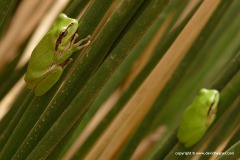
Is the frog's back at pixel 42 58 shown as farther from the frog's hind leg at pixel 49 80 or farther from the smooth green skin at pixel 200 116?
the smooth green skin at pixel 200 116

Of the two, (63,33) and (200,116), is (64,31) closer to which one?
(63,33)

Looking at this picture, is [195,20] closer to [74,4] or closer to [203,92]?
[203,92]

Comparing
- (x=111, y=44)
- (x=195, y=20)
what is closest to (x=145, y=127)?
(x=195, y=20)

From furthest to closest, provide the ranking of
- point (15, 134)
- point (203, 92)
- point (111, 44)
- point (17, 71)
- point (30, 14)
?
point (30, 14), point (17, 71), point (203, 92), point (15, 134), point (111, 44)

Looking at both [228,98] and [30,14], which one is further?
[30,14]

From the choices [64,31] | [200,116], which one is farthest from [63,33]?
[200,116]

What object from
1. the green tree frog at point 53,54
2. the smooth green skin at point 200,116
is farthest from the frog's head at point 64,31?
the smooth green skin at point 200,116

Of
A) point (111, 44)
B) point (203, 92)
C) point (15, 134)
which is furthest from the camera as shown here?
point (203, 92)

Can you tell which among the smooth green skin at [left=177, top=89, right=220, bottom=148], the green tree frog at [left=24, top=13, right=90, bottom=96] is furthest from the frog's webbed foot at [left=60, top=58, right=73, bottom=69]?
the smooth green skin at [left=177, top=89, right=220, bottom=148]
